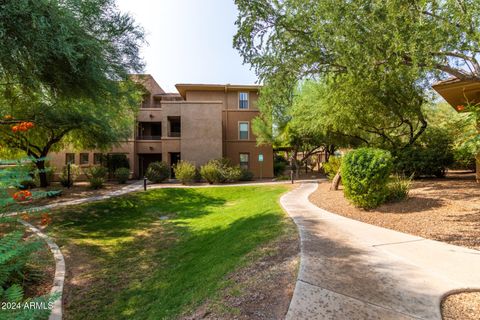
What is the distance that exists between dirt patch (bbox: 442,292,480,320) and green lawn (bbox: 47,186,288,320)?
2.83m

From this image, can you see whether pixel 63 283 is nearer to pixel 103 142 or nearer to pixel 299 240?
pixel 299 240

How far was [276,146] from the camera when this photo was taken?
24625 millimetres

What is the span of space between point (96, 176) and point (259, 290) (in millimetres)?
20541

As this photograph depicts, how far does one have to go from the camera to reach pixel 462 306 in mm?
3150

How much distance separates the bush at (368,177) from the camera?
7941mm

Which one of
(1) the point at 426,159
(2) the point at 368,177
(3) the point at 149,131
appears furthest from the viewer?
(3) the point at 149,131

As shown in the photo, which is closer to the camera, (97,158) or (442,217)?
(442,217)

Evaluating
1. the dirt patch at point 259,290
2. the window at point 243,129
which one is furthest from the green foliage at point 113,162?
the dirt patch at point 259,290

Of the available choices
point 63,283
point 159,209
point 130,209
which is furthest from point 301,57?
point 130,209

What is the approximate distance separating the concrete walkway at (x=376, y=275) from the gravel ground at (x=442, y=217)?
0.21m

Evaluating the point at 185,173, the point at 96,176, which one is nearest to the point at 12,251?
the point at 185,173

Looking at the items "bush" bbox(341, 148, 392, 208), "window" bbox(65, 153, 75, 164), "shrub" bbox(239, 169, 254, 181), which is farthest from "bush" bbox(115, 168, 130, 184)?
"bush" bbox(341, 148, 392, 208)

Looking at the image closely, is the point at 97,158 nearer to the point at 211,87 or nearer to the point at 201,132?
the point at 201,132

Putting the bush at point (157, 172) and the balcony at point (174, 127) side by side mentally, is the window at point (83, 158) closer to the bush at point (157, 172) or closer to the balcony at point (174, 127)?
the balcony at point (174, 127)
